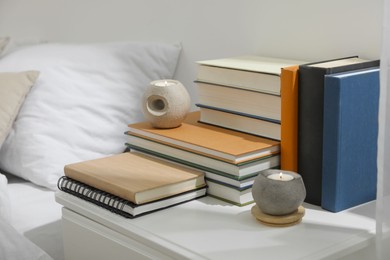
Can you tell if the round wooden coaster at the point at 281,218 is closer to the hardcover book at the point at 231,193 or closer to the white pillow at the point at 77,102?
the hardcover book at the point at 231,193

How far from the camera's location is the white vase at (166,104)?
1296mm

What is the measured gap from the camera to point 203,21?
1.58 meters

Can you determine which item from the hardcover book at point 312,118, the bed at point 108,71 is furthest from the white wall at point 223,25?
the hardcover book at point 312,118

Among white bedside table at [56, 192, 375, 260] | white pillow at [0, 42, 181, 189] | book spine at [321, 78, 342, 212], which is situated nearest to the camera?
white bedside table at [56, 192, 375, 260]

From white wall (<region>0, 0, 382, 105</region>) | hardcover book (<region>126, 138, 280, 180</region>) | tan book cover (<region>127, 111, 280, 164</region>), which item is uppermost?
white wall (<region>0, 0, 382, 105</region>)

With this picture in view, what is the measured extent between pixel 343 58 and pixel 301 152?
0.64 feet

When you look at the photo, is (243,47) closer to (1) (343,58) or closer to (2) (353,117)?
(1) (343,58)

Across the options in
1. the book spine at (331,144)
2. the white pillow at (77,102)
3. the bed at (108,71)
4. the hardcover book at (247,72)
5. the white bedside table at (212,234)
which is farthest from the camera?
the white pillow at (77,102)

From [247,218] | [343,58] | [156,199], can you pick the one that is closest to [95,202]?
[156,199]

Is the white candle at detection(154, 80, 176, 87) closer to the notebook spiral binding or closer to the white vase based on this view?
the white vase

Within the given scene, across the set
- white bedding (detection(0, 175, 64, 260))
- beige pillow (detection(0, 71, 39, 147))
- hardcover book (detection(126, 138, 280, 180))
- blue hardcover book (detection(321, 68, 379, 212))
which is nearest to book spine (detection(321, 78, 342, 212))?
blue hardcover book (detection(321, 68, 379, 212))

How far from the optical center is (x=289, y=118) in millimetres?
1166

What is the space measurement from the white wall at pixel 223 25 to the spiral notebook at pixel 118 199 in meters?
0.38

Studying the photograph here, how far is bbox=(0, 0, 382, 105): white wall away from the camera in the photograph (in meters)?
1.27
